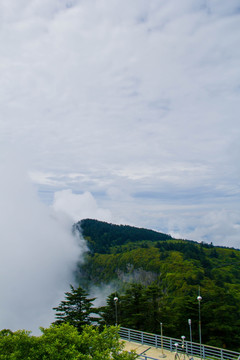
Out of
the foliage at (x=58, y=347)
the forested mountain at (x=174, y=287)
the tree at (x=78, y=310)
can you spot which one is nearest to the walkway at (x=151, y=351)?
the foliage at (x=58, y=347)

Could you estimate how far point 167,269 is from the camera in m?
126

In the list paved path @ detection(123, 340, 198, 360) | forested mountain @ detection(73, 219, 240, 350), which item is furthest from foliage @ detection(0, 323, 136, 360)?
forested mountain @ detection(73, 219, 240, 350)

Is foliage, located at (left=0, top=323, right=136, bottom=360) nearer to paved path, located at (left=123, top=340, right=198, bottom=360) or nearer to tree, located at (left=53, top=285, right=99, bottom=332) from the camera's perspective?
paved path, located at (left=123, top=340, right=198, bottom=360)

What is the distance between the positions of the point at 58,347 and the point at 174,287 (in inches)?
3925

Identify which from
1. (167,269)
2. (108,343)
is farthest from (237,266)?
(108,343)

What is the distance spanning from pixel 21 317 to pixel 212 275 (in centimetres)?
12153

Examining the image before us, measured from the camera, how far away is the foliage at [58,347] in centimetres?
1509

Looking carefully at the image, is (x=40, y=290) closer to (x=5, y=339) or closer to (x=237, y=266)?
(x=237, y=266)

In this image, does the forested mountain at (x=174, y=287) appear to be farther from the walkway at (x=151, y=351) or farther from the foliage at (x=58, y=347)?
the foliage at (x=58, y=347)

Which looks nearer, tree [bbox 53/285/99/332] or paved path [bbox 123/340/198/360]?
paved path [bbox 123/340/198/360]

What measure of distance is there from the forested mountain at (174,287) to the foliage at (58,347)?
22857 millimetres

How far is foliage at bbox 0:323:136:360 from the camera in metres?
15.1

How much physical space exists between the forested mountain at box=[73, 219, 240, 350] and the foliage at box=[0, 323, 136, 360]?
2286 cm

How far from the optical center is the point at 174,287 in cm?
10625
